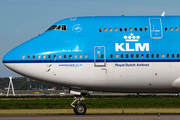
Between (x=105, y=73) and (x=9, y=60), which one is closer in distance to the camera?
(x=105, y=73)

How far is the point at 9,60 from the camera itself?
94.4 ft

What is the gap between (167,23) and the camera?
2952 cm

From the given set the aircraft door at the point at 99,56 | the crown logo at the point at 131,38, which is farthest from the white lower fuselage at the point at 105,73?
the crown logo at the point at 131,38

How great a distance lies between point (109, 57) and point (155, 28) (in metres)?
4.74

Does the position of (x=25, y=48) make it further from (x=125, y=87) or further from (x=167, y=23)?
(x=167, y=23)

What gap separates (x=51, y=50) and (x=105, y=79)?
204 inches

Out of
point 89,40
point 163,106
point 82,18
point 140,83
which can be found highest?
point 82,18

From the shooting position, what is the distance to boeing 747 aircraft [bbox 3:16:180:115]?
28516mm

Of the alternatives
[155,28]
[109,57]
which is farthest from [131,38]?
[109,57]

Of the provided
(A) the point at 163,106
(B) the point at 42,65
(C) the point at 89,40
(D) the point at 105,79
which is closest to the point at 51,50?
(B) the point at 42,65

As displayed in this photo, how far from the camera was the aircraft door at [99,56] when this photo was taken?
28391 mm

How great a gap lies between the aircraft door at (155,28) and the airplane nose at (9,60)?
11.9 metres

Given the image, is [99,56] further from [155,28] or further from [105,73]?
[155,28]

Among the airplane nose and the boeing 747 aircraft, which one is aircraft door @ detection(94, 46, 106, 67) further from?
the airplane nose
